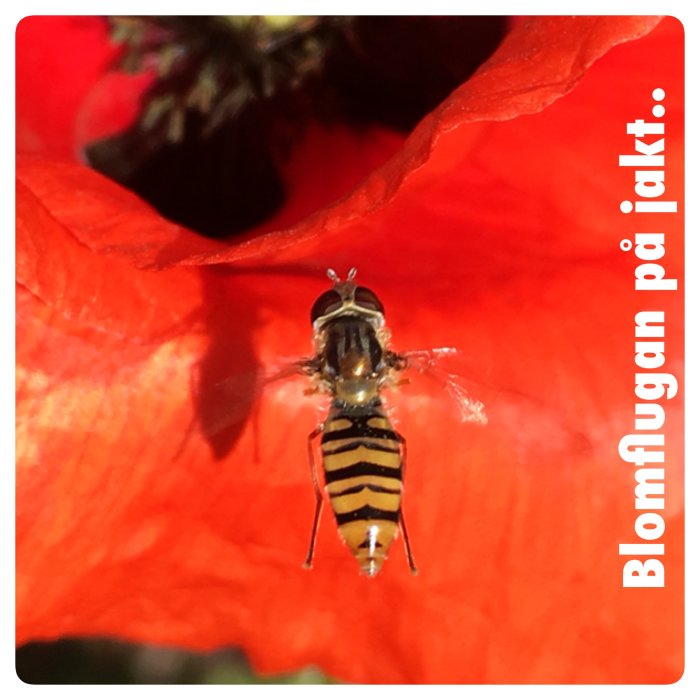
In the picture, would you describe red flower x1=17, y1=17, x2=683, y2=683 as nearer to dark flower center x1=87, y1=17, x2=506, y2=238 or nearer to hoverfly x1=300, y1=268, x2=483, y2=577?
hoverfly x1=300, y1=268, x2=483, y2=577

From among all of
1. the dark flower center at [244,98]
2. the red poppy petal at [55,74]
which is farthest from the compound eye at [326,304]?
the red poppy petal at [55,74]

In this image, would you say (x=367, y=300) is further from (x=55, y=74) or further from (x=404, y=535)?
(x=55, y=74)

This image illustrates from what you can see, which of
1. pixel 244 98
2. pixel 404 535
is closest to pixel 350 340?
pixel 404 535

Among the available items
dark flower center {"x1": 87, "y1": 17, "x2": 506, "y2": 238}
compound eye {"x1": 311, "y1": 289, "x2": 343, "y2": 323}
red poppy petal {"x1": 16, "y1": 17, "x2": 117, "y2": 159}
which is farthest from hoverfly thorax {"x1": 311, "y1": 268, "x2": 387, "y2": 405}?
red poppy petal {"x1": 16, "y1": 17, "x2": 117, "y2": 159}

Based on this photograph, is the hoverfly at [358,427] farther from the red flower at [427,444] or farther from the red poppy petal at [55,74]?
the red poppy petal at [55,74]

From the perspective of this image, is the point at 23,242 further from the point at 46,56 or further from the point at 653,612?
the point at 653,612
